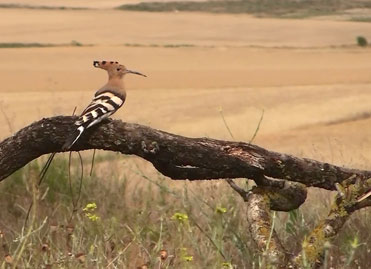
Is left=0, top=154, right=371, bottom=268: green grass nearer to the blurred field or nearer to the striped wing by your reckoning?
the blurred field

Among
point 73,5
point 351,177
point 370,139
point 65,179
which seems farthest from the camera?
point 73,5

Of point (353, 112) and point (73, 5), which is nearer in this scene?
point (353, 112)

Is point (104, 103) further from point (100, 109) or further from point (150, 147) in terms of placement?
point (150, 147)

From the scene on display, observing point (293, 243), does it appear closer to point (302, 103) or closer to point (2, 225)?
point (2, 225)

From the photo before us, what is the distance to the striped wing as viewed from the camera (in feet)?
12.1

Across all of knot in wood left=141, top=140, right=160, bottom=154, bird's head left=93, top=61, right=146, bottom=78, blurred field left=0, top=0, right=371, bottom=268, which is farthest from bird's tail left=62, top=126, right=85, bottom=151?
bird's head left=93, top=61, right=146, bottom=78

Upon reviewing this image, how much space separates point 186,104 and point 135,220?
21.6ft

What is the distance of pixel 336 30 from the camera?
23.1 meters

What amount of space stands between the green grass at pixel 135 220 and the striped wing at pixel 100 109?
0.38 metres

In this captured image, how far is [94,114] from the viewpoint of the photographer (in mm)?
3691

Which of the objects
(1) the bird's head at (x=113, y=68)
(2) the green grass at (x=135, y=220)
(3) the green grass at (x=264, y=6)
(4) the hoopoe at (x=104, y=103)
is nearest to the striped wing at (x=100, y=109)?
(4) the hoopoe at (x=104, y=103)

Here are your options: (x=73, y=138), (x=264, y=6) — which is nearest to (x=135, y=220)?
(x=73, y=138)

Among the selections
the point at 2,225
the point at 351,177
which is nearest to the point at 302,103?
the point at 2,225

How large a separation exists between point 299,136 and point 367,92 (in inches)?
133
